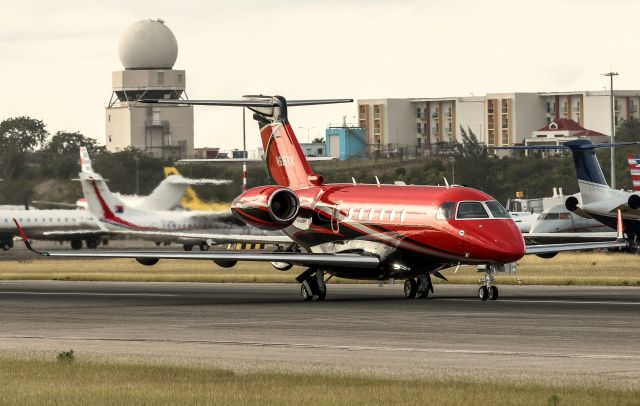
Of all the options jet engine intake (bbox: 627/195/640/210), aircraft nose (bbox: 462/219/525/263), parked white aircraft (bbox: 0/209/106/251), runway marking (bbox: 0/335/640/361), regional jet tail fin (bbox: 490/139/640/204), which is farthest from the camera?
parked white aircraft (bbox: 0/209/106/251)

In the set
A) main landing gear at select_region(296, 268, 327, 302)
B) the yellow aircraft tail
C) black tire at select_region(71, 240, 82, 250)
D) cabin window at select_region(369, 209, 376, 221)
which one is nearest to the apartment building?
black tire at select_region(71, 240, 82, 250)

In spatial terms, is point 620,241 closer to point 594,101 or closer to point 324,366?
point 324,366

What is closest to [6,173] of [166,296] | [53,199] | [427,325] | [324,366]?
[53,199]

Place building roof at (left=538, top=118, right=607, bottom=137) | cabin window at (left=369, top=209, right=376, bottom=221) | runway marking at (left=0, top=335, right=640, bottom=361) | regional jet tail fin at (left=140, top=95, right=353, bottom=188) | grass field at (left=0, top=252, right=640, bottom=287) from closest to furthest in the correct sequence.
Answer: runway marking at (left=0, top=335, right=640, bottom=361), cabin window at (left=369, top=209, right=376, bottom=221), regional jet tail fin at (left=140, top=95, right=353, bottom=188), grass field at (left=0, top=252, right=640, bottom=287), building roof at (left=538, top=118, right=607, bottom=137)

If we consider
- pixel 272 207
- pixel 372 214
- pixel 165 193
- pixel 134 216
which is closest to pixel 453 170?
pixel 134 216

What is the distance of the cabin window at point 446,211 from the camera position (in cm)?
3969

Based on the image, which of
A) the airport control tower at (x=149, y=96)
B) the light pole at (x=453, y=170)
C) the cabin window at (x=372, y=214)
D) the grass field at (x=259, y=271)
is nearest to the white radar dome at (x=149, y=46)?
the airport control tower at (x=149, y=96)

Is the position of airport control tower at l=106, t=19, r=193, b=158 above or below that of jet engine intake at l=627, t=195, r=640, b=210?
above

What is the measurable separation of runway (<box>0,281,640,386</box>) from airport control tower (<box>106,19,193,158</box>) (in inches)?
4155

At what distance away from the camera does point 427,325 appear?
31.5 meters

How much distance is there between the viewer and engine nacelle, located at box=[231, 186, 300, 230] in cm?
4366

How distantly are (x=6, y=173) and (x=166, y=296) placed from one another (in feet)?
237

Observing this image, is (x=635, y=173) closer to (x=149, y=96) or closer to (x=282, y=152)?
(x=282, y=152)

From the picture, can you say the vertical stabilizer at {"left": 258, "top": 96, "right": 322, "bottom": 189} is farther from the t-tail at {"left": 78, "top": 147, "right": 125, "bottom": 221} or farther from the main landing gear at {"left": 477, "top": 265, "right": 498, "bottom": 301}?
the t-tail at {"left": 78, "top": 147, "right": 125, "bottom": 221}
